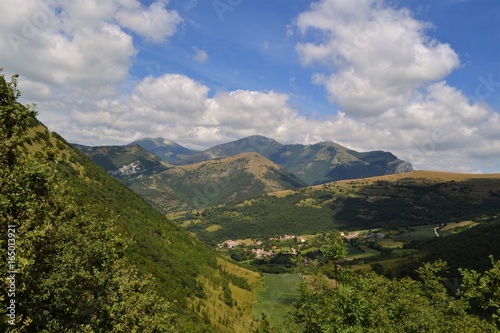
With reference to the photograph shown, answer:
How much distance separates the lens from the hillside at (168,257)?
248ft

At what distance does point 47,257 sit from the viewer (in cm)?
1755

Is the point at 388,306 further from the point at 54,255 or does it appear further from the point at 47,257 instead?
the point at 47,257

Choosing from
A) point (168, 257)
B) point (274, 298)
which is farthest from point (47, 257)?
point (274, 298)

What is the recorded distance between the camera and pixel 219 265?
135 meters

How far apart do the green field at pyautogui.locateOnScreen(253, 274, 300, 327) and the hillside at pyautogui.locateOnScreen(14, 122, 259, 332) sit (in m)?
4.77

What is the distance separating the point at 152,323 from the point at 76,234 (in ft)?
27.7

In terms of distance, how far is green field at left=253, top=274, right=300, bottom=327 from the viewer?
10369 centimetres

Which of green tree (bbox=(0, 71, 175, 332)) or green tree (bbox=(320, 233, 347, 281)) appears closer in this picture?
green tree (bbox=(0, 71, 175, 332))

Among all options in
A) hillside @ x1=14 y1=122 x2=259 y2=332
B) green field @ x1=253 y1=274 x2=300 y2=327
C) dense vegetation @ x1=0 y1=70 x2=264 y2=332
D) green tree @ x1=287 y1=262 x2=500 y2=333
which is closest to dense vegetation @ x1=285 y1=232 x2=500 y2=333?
green tree @ x1=287 y1=262 x2=500 y2=333

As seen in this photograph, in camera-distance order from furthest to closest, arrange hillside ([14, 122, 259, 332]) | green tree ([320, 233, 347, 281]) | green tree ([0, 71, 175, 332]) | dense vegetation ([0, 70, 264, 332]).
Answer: hillside ([14, 122, 259, 332]) < green tree ([320, 233, 347, 281]) < dense vegetation ([0, 70, 264, 332]) < green tree ([0, 71, 175, 332])

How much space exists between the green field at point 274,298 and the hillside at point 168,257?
15.7 ft

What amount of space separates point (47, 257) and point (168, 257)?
3226 inches

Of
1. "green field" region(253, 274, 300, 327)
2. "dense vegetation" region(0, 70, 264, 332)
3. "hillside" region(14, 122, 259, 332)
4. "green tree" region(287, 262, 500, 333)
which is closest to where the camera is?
"dense vegetation" region(0, 70, 264, 332)

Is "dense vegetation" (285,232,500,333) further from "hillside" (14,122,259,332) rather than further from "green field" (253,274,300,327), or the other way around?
"green field" (253,274,300,327)
